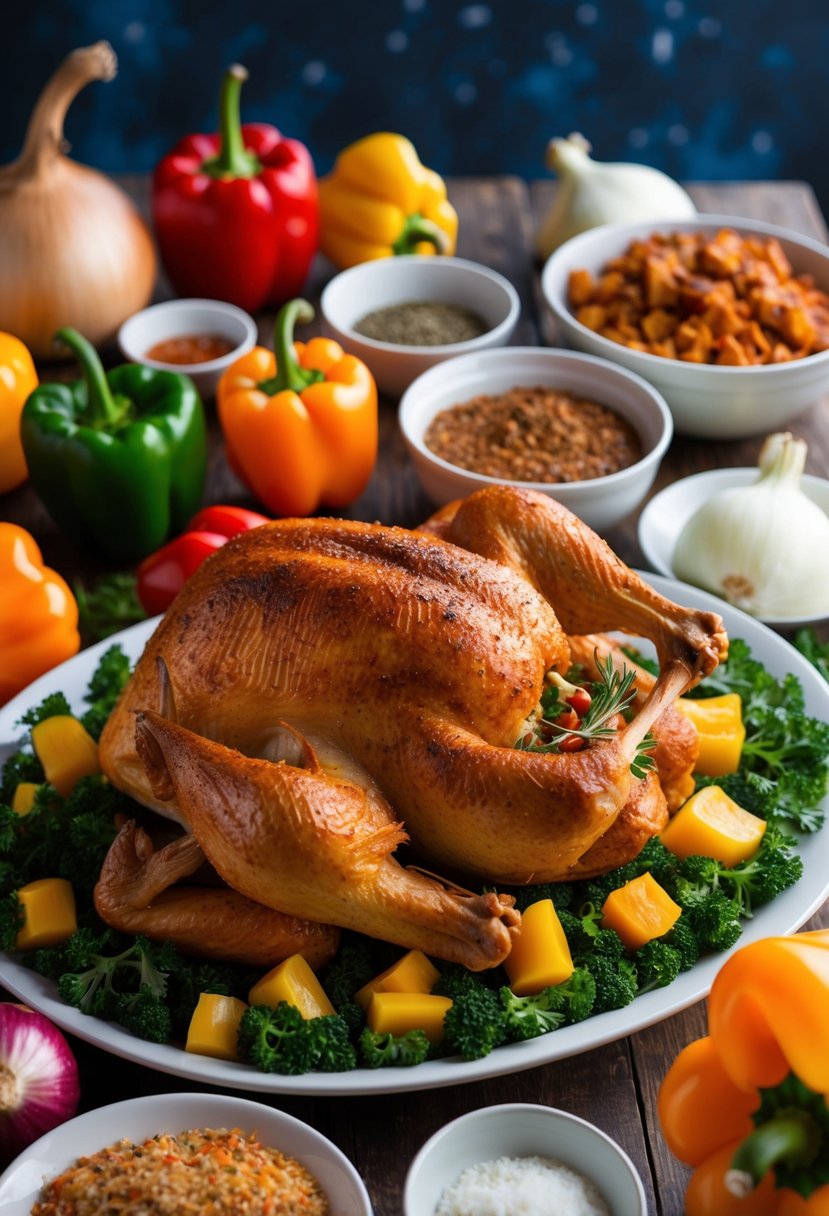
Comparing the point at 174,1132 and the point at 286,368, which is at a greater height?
the point at 286,368

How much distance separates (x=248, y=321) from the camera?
4312 millimetres

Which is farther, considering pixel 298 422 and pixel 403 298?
pixel 403 298

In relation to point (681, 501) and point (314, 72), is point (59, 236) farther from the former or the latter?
point (314, 72)

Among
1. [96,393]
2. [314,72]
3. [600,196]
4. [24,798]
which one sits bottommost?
[24,798]

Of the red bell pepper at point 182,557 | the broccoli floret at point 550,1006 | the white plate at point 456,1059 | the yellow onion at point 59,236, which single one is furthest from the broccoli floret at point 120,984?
the yellow onion at point 59,236

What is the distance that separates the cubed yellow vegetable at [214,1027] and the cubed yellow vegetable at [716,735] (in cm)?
108

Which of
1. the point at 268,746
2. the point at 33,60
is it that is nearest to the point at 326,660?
the point at 268,746

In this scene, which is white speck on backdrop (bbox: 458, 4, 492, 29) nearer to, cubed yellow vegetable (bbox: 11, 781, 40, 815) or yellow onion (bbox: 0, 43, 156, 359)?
yellow onion (bbox: 0, 43, 156, 359)

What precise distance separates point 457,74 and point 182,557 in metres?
4.49

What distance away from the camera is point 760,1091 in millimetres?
1816

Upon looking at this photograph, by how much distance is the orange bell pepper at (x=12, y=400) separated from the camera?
3803 millimetres

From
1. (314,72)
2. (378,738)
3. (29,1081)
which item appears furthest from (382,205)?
(29,1081)

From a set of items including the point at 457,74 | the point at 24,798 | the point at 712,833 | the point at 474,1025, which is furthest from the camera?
the point at 457,74

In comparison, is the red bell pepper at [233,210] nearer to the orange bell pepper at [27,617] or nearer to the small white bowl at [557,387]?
the small white bowl at [557,387]
